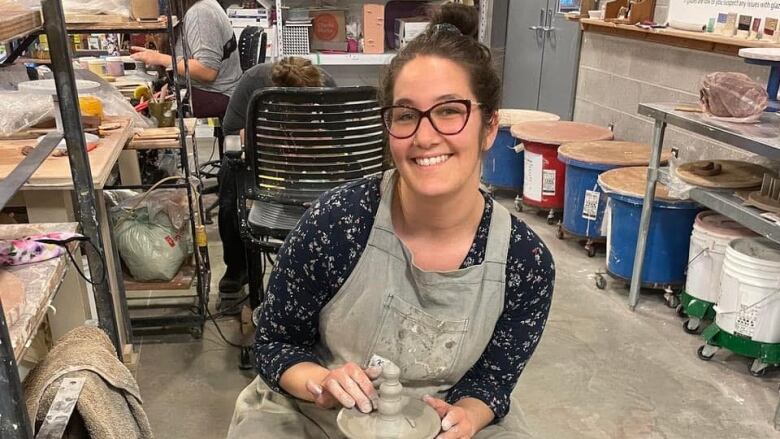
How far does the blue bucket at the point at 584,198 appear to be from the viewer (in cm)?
319

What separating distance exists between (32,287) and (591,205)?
8.69 feet

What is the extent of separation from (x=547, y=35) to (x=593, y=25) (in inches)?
28.5

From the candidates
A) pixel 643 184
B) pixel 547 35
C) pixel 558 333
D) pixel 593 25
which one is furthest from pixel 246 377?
pixel 547 35

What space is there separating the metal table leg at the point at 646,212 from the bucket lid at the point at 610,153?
423 mm

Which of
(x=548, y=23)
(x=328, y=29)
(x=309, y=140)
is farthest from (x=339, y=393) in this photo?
(x=328, y=29)

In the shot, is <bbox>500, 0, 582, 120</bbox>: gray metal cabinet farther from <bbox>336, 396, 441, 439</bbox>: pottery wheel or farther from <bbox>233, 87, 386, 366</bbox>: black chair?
<bbox>336, 396, 441, 439</bbox>: pottery wheel

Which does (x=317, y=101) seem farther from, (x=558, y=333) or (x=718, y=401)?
(x=718, y=401)

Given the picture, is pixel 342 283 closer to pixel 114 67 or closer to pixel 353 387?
pixel 353 387

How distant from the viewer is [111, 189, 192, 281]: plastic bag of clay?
8.06 feet

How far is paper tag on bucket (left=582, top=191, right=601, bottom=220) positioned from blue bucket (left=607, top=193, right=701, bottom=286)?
11.4 inches

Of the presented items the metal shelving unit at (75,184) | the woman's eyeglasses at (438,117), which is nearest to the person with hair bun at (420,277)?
the woman's eyeglasses at (438,117)

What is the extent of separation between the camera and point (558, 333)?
266 centimetres

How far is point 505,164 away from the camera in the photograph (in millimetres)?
4047

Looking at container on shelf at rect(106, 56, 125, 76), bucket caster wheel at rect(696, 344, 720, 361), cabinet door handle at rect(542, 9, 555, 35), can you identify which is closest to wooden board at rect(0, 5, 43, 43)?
container on shelf at rect(106, 56, 125, 76)
